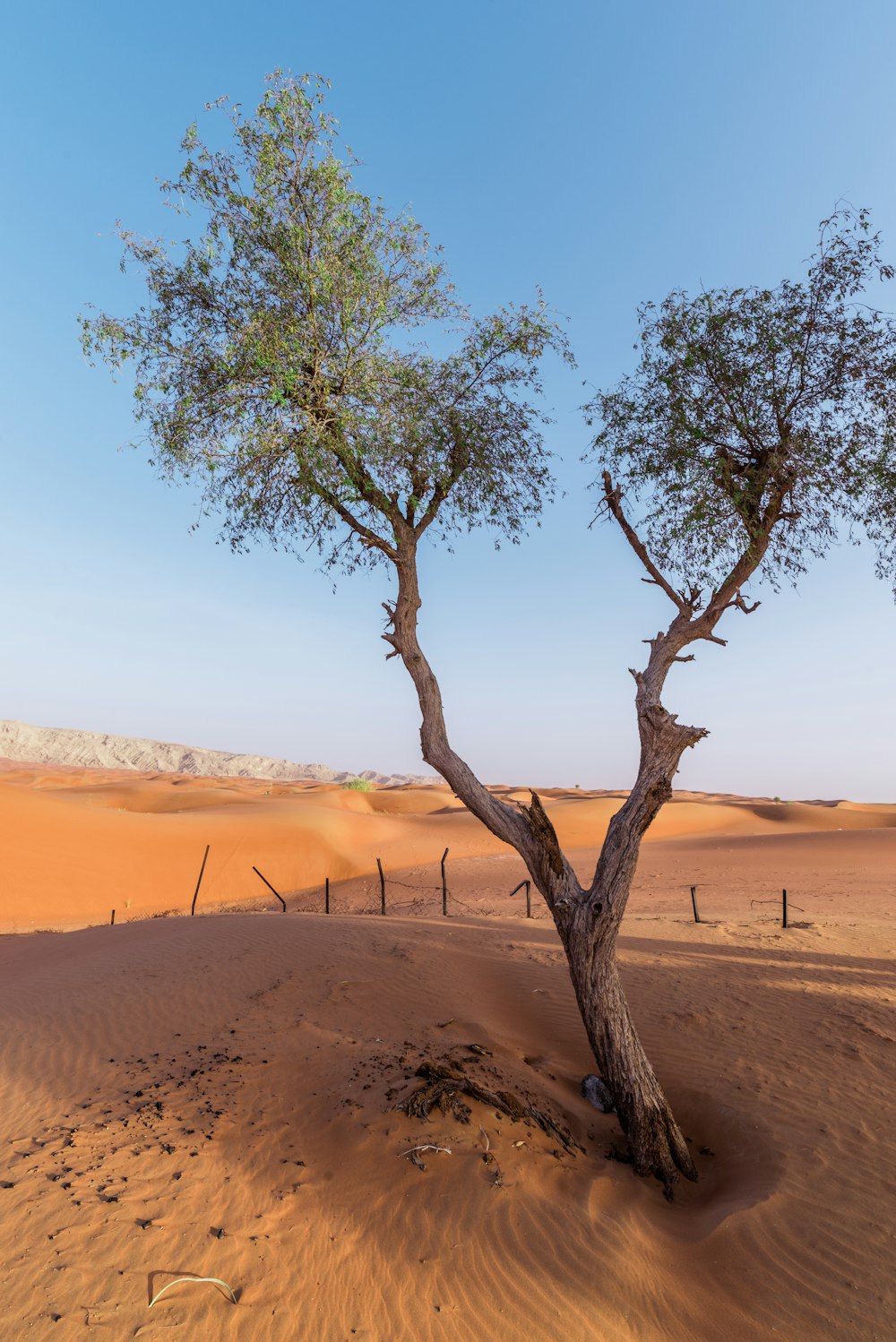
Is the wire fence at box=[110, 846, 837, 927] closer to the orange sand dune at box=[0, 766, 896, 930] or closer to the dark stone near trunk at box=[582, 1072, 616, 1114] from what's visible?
the orange sand dune at box=[0, 766, 896, 930]

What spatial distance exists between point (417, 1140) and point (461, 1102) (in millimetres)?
685

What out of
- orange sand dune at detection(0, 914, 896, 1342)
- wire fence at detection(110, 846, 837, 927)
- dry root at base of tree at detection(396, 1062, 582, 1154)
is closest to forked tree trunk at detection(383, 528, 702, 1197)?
orange sand dune at detection(0, 914, 896, 1342)

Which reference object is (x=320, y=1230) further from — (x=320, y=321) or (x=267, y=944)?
(x=320, y=321)

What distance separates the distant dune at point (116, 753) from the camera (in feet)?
405

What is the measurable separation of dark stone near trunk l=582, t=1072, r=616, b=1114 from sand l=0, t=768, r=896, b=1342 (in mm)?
158

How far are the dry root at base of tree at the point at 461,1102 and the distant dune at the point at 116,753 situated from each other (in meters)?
116

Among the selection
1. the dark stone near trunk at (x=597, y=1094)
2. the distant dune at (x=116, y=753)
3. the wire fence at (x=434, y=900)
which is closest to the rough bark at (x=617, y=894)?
the dark stone near trunk at (x=597, y=1094)

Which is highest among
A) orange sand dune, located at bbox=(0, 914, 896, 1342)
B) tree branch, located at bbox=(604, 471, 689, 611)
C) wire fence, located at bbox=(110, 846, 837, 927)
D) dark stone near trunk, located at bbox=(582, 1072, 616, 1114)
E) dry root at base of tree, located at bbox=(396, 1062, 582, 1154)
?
tree branch, located at bbox=(604, 471, 689, 611)

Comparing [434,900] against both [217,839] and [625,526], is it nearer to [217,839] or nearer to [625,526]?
[217,839]

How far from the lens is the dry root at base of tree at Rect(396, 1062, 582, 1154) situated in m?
6.44

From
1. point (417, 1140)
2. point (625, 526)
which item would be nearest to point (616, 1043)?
point (417, 1140)

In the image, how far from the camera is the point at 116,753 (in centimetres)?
12825

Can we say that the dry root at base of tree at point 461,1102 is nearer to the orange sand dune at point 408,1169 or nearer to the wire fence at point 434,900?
the orange sand dune at point 408,1169

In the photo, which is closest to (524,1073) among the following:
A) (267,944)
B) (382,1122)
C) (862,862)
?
(382,1122)
